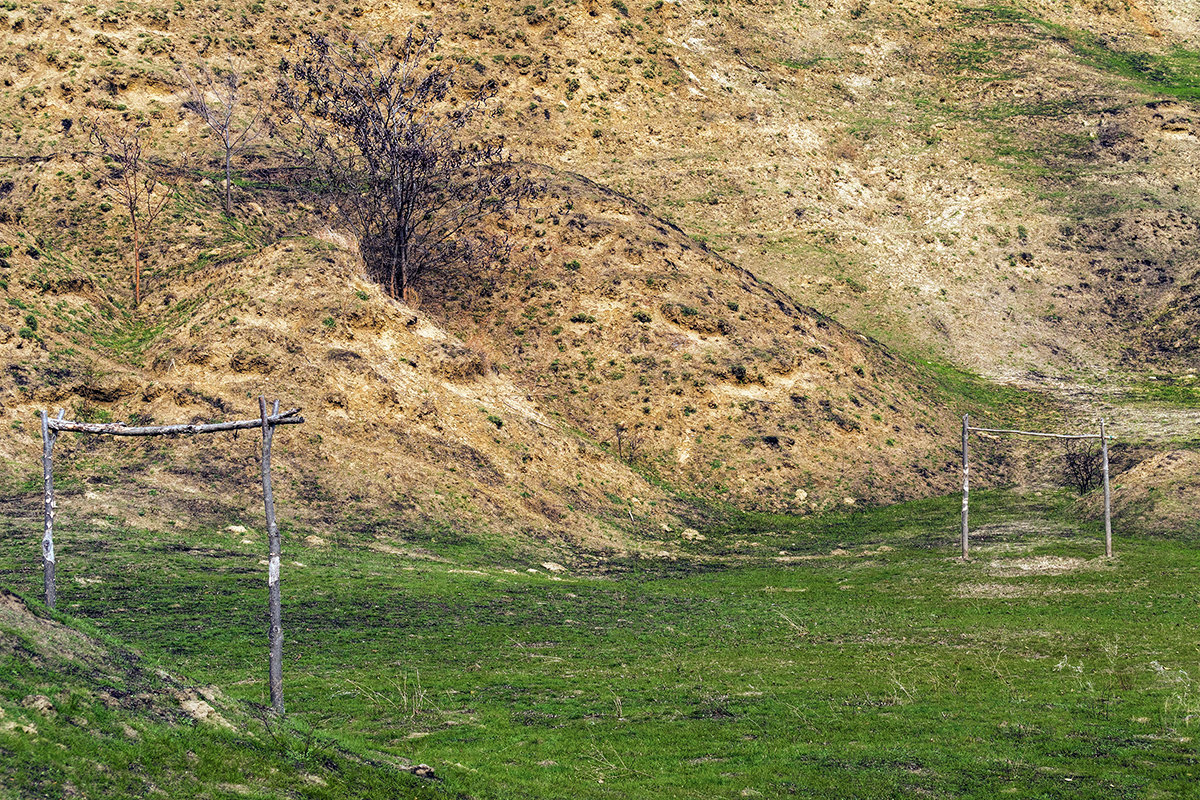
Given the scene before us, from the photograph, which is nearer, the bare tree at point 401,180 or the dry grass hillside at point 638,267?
the dry grass hillside at point 638,267

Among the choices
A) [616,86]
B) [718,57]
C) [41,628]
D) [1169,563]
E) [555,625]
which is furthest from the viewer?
[718,57]

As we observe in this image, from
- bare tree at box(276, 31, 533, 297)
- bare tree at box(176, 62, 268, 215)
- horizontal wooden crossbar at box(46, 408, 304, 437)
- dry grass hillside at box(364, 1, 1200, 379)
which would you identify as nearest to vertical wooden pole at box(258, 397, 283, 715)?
horizontal wooden crossbar at box(46, 408, 304, 437)

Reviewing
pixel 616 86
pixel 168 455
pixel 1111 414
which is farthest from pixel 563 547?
pixel 616 86

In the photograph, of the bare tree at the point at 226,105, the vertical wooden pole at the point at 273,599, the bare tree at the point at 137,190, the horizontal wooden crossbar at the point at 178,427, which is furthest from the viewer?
the bare tree at the point at 226,105

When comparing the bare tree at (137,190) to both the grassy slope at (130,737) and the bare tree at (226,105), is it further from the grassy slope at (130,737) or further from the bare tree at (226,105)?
the grassy slope at (130,737)

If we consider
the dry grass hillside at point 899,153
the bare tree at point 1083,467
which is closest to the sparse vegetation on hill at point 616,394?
the dry grass hillside at point 899,153

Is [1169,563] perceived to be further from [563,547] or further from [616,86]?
[616,86]

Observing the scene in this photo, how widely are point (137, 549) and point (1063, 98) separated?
97.9 metres

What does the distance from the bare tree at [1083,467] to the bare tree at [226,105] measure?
5806 centimetres

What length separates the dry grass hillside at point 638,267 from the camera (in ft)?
170

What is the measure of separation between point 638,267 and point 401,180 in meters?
15.9

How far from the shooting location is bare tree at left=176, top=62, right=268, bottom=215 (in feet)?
255

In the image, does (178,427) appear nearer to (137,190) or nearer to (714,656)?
(714,656)

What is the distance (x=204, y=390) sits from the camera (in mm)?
51156
